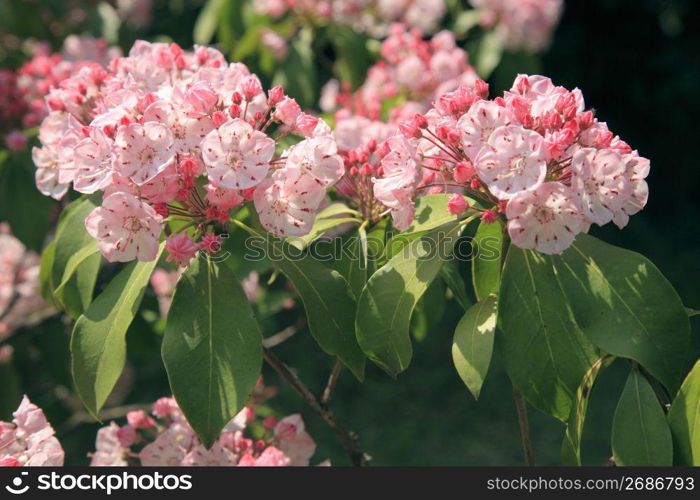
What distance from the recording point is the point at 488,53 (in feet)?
10.5

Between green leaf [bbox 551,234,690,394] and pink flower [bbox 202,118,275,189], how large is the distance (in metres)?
0.51

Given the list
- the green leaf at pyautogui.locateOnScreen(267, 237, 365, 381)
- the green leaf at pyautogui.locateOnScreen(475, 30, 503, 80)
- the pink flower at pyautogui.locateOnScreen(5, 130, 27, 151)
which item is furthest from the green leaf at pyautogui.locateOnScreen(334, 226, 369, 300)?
the green leaf at pyautogui.locateOnScreen(475, 30, 503, 80)

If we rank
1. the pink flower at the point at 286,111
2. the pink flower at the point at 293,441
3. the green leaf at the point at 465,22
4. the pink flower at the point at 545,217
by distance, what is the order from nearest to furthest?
the pink flower at the point at 545,217, the pink flower at the point at 286,111, the pink flower at the point at 293,441, the green leaf at the point at 465,22

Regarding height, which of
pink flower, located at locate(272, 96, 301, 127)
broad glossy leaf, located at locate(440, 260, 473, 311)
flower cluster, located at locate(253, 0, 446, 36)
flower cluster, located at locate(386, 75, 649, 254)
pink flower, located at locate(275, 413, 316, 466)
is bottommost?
pink flower, located at locate(275, 413, 316, 466)

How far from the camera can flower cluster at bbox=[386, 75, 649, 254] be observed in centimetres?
119

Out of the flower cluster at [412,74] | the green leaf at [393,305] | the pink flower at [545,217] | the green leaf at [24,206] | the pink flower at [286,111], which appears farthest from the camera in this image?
the flower cluster at [412,74]

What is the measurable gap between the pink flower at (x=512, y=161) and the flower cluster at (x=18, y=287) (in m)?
1.84

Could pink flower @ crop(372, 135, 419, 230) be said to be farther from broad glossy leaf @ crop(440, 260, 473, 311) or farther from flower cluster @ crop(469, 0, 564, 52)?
flower cluster @ crop(469, 0, 564, 52)

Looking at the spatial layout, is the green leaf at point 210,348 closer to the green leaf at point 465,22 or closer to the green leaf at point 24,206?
the green leaf at point 24,206

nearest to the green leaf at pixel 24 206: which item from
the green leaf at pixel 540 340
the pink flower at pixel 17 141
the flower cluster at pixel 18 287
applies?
the pink flower at pixel 17 141

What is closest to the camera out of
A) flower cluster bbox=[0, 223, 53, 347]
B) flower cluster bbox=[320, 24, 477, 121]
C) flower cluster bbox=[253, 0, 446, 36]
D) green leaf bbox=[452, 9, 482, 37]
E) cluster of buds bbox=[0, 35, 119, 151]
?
cluster of buds bbox=[0, 35, 119, 151]

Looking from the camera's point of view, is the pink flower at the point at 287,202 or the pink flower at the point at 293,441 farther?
the pink flower at the point at 293,441

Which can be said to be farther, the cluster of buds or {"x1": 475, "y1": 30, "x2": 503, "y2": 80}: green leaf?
{"x1": 475, "y1": 30, "x2": 503, "y2": 80}: green leaf

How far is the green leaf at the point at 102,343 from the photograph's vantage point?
4.29ft
